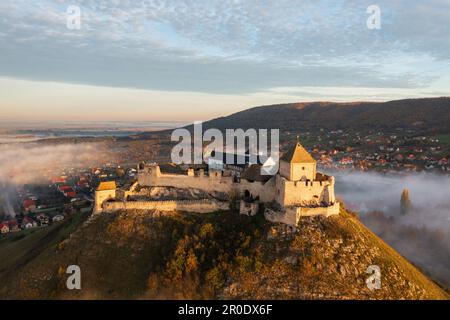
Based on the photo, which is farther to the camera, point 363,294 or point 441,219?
point 441,219

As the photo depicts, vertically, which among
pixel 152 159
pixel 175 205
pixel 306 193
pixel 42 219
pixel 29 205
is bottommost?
pixel 42 219

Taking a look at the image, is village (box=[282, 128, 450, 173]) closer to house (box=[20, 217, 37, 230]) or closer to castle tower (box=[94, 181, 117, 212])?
house (box=[20, 217, 37, 230])

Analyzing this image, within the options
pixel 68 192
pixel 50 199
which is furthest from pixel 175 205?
pixel 50 199

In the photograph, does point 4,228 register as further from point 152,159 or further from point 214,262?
point 152,159

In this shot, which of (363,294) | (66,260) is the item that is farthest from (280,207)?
(66,260)

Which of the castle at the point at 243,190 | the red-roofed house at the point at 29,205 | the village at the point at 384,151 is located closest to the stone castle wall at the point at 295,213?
the castle at the point at 243,190

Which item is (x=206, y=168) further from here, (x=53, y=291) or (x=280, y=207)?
(x=53, y=291)
